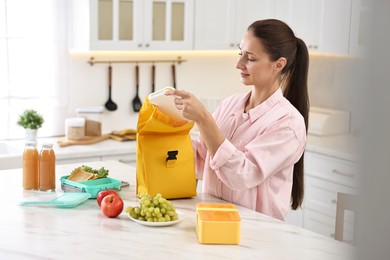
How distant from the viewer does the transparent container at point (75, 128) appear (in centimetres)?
404

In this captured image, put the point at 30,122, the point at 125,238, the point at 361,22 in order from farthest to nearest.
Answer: the point at 30,122 < the point at 125,238 < the point at 361,22

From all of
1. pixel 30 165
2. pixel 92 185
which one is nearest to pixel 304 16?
pixel 92 185

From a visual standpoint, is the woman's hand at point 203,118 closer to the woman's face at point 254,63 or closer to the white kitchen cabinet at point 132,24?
the woman's face at point 254,63

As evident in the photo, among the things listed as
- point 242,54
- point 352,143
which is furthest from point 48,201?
→ point 352,143

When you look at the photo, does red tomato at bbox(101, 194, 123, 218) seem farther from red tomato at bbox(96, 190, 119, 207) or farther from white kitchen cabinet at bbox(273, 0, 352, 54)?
white kitchen cabinet at bbox(273, 0, 352, 54)

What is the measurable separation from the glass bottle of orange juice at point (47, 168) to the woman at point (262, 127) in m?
0.58

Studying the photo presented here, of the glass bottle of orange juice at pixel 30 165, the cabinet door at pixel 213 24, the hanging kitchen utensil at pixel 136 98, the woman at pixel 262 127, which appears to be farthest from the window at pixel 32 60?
the woman at pixel 262 127

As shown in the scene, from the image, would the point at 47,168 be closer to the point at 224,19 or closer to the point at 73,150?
the point at 73,150

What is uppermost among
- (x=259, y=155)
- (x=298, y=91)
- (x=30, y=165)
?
(x=298, y=91)

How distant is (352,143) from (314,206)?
13.0 feet

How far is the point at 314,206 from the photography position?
4012 millimetres

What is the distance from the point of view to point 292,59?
7.43 feet

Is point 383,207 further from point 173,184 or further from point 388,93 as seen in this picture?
point 173,184

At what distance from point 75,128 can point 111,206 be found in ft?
6.97
